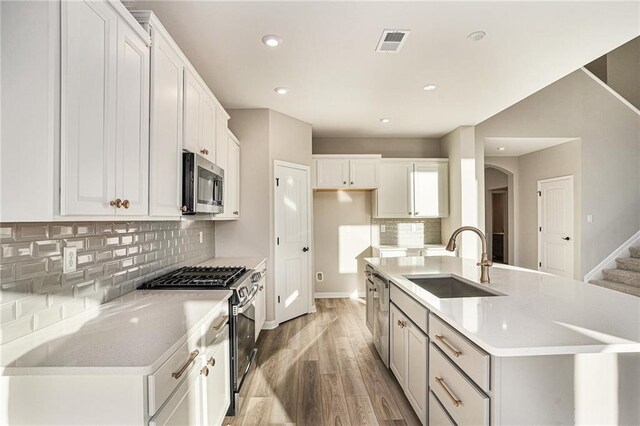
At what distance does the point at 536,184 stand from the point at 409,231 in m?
2.87

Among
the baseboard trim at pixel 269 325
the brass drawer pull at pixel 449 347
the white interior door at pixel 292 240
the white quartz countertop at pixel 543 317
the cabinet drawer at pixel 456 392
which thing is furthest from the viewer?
the white interior door at pixel 292 240

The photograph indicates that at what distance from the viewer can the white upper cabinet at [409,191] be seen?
5.07 metres

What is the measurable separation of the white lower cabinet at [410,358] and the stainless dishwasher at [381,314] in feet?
0.38

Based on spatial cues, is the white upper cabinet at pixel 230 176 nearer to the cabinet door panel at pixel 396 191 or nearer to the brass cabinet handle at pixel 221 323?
the brass cabinet handle at pixel 221 323

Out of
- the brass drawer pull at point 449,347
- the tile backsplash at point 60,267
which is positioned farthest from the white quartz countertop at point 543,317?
the tile backsplash at point 60,267

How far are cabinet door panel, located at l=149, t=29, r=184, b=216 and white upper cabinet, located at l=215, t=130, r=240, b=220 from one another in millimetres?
938

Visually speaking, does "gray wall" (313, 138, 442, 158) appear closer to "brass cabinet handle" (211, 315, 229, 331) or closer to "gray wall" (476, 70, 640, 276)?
"gray wall" (476, 70, 640, 276)

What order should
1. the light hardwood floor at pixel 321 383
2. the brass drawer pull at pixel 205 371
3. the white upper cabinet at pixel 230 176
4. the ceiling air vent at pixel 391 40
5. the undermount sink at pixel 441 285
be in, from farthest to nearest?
the white upper cabinet at pixel 230 176, the undermount sink at pixel 441 285, the ceiling air vent at pixel 391 40, the light hardwood floor at pixel 321 383, the brass drawer pull at pixel 205 371

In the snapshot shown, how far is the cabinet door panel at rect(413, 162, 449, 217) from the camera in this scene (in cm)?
508

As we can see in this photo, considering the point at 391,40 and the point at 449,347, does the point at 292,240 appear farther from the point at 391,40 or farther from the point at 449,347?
the point at 449,347

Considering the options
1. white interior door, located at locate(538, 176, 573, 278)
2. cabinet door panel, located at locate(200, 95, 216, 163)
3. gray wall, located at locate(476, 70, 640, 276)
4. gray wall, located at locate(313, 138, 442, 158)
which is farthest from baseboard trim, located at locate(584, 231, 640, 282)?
cabinet door panel, located at locate(200, 95, 216, 163)

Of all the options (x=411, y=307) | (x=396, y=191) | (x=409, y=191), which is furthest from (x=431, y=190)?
(x=411, y=307)

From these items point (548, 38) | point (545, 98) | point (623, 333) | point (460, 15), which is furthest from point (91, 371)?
point (545, 98)

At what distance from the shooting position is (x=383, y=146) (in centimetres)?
540
